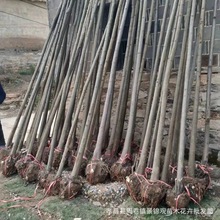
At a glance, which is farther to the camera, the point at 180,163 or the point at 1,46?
the point at 1,46

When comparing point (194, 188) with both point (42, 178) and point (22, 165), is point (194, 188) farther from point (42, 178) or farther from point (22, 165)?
point (22, 165)

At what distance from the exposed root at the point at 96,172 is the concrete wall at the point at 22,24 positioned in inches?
270

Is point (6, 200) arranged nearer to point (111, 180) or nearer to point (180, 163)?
point (111, 180)

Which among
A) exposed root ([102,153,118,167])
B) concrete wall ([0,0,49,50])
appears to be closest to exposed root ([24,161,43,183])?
exposed root ([102,153,118,167])

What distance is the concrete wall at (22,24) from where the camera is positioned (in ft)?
27.0

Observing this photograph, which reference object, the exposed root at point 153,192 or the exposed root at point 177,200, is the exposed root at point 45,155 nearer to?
the exposed root at point 153,192

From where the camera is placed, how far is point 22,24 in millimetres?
8555

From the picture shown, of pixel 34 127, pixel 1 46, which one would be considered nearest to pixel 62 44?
pixel 34 127

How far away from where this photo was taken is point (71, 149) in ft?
8.75

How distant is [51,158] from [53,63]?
3.03 ft

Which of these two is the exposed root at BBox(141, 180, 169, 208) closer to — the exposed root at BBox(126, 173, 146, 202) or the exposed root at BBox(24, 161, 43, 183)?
the exposed root at BBox(126, 173, 146, 202)

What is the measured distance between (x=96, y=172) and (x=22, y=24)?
23.7ft

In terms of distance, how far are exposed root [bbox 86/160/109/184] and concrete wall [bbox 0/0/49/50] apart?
22.5ft

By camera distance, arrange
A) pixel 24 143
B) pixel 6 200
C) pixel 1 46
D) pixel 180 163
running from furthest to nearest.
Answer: pixel 1 46 → pixel 24 143 → pixel 6 200 → pixel 180 163
